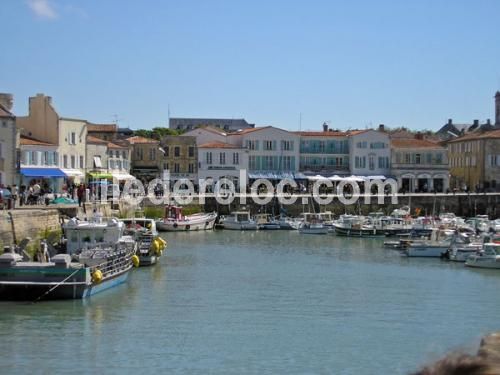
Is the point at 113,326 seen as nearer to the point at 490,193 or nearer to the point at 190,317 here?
the point at 190,317

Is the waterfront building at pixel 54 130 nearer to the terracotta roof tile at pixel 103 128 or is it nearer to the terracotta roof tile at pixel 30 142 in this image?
the terracotta roof tile at pixel 30 142

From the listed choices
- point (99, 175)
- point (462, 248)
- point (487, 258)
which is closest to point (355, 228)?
point (462, 248)

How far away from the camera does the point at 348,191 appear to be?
89000 millimetres

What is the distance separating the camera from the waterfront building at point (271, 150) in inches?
3590

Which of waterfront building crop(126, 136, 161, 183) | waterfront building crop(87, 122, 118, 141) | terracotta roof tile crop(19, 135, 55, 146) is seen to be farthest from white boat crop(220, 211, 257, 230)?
waterfront building crop(87, 122, 118, 141)

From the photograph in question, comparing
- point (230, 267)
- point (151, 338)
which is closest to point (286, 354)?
point (151, 338)

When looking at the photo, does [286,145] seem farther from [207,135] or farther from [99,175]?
[99,175]

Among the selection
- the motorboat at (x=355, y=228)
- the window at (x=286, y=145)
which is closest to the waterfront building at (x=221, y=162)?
the window at (x=286, y=145)

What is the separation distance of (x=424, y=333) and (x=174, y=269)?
1922cm

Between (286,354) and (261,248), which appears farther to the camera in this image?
(261,248)

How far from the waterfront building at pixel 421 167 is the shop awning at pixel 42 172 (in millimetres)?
41894

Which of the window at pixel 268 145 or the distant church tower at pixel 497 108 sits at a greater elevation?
the distant church tower at pixel 497 108

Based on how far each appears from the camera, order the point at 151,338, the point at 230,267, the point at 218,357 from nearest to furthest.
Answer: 1. the point at 218,357
2. the point at 151,338
3. the point at 230,267

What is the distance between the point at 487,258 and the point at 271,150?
4808cm
